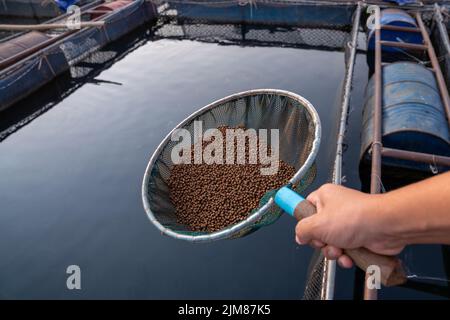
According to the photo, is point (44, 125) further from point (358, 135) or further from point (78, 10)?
point (358, 135)

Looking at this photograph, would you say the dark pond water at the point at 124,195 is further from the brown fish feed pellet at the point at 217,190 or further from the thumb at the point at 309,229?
the thumb at the point at 309,229

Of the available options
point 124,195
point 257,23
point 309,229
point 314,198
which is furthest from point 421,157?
point 257,23

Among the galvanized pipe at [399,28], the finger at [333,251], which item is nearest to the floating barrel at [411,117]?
the galvanized pipe at [399,28]

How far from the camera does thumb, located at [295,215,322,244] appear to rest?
5.73 feet

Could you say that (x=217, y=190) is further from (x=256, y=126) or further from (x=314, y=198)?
(x=314, y=198)

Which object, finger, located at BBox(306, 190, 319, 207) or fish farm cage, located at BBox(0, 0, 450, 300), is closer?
finger, located at BBox(306, 190, 319, 207)

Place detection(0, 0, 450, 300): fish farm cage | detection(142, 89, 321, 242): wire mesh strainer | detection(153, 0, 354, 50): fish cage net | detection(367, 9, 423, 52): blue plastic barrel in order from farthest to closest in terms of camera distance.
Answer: detection(153, 0, 354, 50): fish cage net → detection(367, 9, 423, 52): blue plastic barrel → detection(0, 0, 450, 300): fish farm cage → detection(142, 89, 321, 242): wire mesh strainer

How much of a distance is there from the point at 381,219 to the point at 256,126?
11.3 feet

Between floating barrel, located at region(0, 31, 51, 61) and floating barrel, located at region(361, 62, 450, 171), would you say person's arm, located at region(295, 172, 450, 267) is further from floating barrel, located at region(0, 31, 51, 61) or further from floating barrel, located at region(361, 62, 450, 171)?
floating barrel, located at region(0, 31, 51, 61)

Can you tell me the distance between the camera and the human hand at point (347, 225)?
5.12 ft

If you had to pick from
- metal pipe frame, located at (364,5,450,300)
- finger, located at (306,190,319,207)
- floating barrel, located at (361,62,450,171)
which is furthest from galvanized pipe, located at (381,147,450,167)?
finger, located at (306,190,319,207)

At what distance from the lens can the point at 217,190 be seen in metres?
4.31

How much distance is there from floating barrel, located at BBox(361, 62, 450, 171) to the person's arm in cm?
351

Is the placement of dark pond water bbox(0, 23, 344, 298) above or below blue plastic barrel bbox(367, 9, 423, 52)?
below
